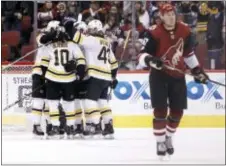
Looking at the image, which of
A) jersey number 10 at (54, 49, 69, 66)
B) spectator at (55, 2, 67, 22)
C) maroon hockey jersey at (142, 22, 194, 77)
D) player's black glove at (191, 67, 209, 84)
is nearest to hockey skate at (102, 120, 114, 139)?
jersey number 10 at (54, 49, 69, 66)

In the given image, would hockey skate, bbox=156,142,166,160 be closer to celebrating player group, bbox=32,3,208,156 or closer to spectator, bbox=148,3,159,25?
celebrating player group, bbox=32,3,208,156

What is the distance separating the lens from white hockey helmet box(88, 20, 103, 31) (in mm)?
5297

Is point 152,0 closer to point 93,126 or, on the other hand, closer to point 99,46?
point 99,46

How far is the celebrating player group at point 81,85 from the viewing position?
15.1 ft

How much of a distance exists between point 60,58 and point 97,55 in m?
0.28

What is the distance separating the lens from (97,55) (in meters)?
5.27

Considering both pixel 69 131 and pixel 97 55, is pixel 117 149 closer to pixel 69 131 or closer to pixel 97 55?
pixel 69 131

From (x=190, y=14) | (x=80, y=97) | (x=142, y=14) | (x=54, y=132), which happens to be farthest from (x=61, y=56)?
(x=190, y=14)

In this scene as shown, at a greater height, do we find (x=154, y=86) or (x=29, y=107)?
(x=154, y=86)

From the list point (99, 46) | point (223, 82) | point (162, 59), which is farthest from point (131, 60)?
point (162, 59)

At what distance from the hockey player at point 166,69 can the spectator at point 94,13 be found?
2.77 ft

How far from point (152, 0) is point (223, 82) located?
754mm

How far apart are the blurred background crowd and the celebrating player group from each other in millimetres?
86

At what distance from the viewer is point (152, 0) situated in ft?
17.5
